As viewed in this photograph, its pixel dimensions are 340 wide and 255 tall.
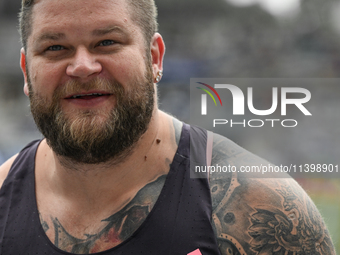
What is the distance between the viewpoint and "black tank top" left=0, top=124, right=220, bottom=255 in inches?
61.9

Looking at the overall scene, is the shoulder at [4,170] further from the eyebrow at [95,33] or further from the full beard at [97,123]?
the eyebrow at [95,33]

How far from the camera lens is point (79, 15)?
166 centimetres

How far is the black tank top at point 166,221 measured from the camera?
5.16 ft

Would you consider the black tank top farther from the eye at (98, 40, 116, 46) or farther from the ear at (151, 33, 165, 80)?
the eye at (98, 40, 116, 46)

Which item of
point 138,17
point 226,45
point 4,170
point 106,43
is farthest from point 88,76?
point 226,45

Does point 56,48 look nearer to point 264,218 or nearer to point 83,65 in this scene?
point 83,65

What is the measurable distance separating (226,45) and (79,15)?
8739 millimetres

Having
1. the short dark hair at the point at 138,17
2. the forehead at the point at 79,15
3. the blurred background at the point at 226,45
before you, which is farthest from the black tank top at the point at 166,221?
the blurred background at the point at 226,45

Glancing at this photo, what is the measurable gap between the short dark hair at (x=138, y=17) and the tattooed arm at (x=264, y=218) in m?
0.86

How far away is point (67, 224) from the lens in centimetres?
178

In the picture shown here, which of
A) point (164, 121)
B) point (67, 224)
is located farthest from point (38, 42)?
point (67, 224)

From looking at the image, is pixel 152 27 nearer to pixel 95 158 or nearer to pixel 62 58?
pixel 62 58

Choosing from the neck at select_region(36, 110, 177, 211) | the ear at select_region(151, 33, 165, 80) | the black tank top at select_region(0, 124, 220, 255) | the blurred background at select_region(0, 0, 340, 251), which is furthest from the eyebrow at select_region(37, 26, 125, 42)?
the blurred background at select_region(0, 0, 340, 251)

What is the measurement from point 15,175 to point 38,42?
77 centimetres
